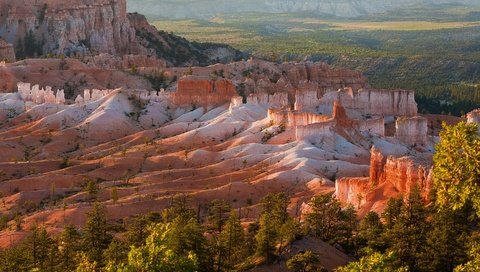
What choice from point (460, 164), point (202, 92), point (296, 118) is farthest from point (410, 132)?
point (460, 164)

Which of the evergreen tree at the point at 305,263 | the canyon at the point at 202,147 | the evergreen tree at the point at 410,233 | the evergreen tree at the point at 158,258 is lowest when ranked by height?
the canyon at the point at 202,147

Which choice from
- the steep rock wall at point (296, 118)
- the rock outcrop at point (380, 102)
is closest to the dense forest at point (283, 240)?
the steep rock wall at point (296, 118)

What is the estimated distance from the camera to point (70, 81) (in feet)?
294

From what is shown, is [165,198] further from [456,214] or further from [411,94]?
[411,94]

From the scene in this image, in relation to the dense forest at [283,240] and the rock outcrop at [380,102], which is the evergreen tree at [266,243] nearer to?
the dense forest at [283,240]

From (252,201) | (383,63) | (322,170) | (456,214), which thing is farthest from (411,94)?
(383,63)

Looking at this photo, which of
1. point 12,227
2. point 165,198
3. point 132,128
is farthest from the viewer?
point 132,128

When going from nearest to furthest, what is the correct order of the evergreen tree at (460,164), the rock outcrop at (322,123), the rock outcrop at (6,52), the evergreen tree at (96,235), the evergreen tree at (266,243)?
the evergreen tree at (460,164) < the evergreen tree at (266,243) < the evergreen tree at (96,235) < the rock outcrop at (322,123) < the rock outcrop at (6,52)

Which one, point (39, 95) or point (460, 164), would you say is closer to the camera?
point (460, 164)

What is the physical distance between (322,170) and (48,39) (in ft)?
215

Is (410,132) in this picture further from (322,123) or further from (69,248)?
(69,248)

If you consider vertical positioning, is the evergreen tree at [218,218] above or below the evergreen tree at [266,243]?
below

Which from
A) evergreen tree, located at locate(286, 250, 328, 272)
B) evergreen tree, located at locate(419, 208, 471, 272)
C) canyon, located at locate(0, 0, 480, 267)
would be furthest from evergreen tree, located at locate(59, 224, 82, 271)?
evergreen tree, located at locate(419, 208, 471, 272)

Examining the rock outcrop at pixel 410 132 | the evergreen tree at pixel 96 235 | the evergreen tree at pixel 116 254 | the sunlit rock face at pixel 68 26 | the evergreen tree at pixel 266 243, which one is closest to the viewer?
the evergreen tree at pixel 116 254
